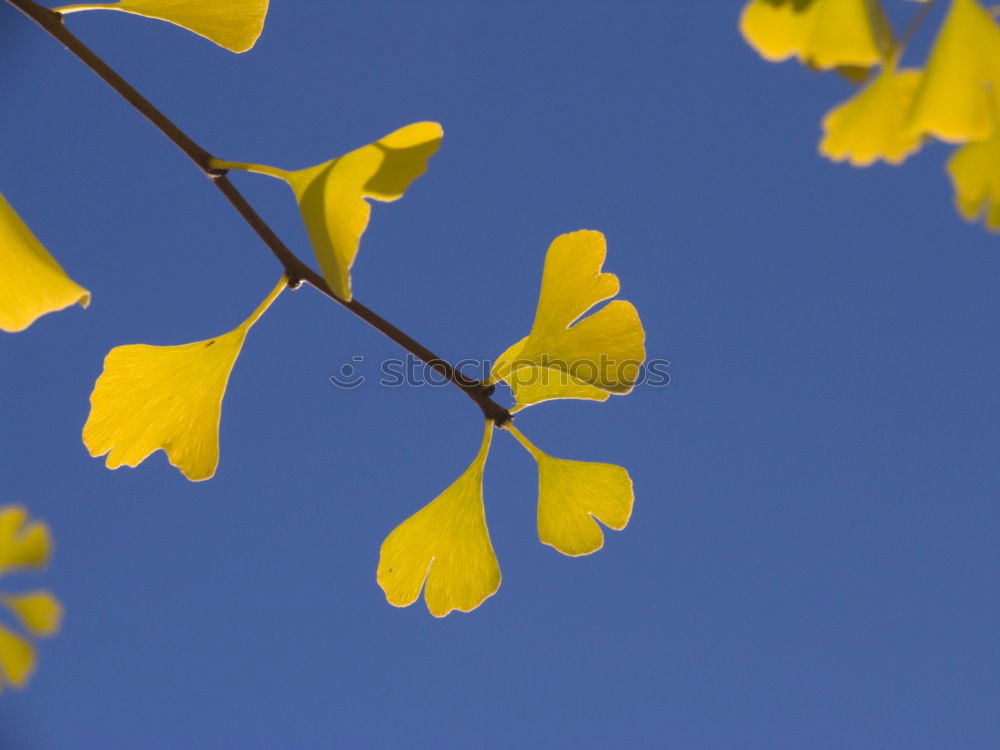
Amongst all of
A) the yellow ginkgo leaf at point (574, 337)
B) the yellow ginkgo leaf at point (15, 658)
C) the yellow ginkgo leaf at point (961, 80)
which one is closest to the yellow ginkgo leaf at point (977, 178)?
the yellow ginkgo leaf at point (961, 80)

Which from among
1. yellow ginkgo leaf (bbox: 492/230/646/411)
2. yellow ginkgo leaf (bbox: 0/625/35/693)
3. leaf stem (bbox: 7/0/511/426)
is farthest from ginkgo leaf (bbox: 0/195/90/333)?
yellow ginkgo leaf (bbox: 0/625/35/693)

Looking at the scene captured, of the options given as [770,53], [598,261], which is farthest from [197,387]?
[770,53]

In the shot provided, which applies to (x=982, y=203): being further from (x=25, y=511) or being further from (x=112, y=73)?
(x=25, y=511)

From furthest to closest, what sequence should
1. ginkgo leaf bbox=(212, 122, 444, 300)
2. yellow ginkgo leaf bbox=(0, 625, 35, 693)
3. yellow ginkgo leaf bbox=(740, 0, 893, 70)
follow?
yellow ginkgo leaf bbox=(0, 625, 35, 693)
ginkgo leaf bbox=(212, 122, 444, 300)
yellow ginkgo leaf bbox=(740, 0, 893, 70)

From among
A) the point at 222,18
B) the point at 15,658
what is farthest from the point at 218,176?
the point at 15,658

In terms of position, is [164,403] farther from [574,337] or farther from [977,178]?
[977,178]

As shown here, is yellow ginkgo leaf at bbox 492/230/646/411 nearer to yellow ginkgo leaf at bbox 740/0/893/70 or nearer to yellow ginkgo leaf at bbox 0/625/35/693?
yellow ginkgo leaf at bbox 740/0/893/70
